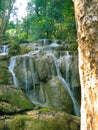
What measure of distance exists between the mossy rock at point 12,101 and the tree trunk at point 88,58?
625 cm

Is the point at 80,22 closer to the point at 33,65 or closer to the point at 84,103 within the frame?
the point at 84,103

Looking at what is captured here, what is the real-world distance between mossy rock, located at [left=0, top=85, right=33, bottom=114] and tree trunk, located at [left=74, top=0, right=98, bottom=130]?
6247mm

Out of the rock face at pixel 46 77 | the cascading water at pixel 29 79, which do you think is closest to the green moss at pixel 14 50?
the rock face at pixel 46 77

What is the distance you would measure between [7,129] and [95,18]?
17.5ft

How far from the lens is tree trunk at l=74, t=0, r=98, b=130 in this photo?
2352mm

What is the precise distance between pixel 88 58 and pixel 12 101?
6.98 m

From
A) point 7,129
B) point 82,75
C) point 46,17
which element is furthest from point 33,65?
point 46,17

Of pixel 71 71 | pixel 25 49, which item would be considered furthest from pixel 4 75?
pixel 25 49

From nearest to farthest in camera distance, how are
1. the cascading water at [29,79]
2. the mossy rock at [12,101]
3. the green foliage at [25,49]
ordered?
the mossy rock at [12,101], the cascading water at [29,79], the green foliage at [25,49]

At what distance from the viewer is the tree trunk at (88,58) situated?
235cm

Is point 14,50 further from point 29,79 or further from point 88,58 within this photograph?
point 88,58

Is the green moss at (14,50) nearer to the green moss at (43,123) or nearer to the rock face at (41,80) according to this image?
the rock face at (41,80)

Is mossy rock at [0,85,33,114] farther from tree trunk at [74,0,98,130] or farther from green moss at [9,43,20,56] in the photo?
green moss at [9,43,20,56]

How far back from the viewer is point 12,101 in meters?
9.12
